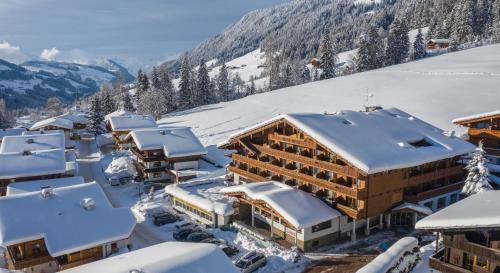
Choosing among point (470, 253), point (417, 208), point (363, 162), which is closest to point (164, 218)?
point (363, 162)

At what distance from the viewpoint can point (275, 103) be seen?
93688 millimetres

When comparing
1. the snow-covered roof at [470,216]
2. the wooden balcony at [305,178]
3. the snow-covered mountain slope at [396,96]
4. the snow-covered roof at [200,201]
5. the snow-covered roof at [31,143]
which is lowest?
the snow-covered roof at [200,201]

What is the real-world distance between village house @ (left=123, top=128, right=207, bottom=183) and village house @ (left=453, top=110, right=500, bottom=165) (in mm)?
34324

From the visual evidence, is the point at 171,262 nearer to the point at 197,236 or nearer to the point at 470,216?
the point at 470,216

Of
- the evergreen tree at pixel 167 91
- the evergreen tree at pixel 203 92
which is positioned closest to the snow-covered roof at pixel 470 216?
the evergreen tree at pixel 203 92

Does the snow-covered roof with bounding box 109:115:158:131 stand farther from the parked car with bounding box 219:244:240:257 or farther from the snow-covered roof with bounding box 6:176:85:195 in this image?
the parked car with bounding box 219:244:240:257

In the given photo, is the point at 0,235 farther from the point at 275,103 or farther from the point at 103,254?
the point at 275,103

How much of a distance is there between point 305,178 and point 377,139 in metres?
7.38

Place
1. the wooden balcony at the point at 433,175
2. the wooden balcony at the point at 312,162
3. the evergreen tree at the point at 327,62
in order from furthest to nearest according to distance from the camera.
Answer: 1. the evergreen tree at the point at 327,62
2. the wooden balcony at the point at 433,175
3. the wooden balcony at the point at 312,162

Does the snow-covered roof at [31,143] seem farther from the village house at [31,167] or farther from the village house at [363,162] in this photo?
the village house at [363,162]

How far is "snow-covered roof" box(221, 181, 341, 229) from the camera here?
103 feet

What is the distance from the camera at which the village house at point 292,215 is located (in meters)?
31.7

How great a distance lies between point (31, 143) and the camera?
2431 inches

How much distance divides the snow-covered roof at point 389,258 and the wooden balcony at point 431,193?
953 cm
